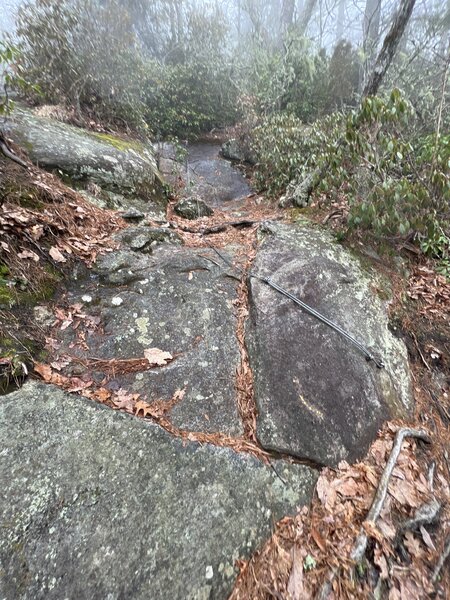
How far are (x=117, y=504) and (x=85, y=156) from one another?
473 centimetres

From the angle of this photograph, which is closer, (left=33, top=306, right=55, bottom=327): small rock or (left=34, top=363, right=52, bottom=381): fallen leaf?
(left=34, top=363, right=52, bottom=381): fallen leaf

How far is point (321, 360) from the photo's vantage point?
284cm

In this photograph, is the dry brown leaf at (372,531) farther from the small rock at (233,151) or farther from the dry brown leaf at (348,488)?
the small rock at (233,151)

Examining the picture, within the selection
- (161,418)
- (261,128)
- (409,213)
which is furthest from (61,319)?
(261,128)

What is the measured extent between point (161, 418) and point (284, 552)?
47.5 inches

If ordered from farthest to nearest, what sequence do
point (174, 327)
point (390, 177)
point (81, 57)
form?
1. point (81, 57)
2. point (390, 177)
3. point (174, 327)

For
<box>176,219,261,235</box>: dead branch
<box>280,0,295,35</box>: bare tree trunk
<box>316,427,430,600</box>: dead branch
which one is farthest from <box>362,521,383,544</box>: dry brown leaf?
<box>280,0,295,35</box>: bare tree trunk

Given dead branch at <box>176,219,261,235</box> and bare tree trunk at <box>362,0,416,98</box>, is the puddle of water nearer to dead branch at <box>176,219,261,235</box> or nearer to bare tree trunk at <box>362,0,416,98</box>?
dead branch at <box>176,219,261,235</box>

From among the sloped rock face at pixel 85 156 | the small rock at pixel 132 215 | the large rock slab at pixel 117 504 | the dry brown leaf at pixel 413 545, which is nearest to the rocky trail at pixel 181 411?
the large rock slab at pixel 117 504

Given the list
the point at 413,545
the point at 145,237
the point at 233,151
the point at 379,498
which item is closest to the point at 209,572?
the point at 379,498

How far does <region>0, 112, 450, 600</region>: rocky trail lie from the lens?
5.74 feet

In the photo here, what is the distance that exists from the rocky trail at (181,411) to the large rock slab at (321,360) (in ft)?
0.05

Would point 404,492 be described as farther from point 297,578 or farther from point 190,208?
point 190,208

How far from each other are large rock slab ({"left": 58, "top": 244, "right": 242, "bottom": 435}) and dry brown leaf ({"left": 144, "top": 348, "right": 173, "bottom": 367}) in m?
0.05
